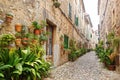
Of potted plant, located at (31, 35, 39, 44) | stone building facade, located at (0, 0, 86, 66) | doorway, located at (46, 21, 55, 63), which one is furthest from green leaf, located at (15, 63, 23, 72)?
doorway, located at (46, 21, 55, 63)

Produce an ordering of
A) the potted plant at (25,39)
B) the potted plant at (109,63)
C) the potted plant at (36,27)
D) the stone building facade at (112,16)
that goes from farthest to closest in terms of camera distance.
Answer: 1. the stone building facade at (112,16)
2. the potted plant at (109,63)
3. the potted plant at (36,27)
4. the potted plant at (25,39)

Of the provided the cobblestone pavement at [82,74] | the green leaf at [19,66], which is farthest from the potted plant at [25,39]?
the cobblestone pavement at [82,74]

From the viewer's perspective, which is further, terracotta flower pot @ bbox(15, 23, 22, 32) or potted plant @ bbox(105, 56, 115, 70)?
potted plant @ bbox(105, 56, 115, 70)

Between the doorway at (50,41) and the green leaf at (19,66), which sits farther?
the doorway at (50,41)

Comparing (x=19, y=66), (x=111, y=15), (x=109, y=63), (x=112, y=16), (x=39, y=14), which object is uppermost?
(x=111, y=15)

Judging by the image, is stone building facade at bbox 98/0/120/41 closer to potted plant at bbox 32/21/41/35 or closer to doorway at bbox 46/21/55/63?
doorway at bbox 46/21/55/63

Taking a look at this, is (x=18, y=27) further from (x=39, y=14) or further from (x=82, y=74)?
(x=82, y=74)

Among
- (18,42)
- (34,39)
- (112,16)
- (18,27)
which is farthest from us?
(112,16)

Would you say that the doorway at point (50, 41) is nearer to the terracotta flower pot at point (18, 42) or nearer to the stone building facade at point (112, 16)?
the stone building facade at point (112, 16)

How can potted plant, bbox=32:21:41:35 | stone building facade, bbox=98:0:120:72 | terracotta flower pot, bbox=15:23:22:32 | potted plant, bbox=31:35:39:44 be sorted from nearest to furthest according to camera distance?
1. terracotta flower pot, bbox=15:23:22:32
2. potted plant, bbox=31:35:39:44
3. potted plant, bbox=32:21:41:35
4. stone building facade, bbox=98:0:120:72

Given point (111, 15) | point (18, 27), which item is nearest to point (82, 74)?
point (18, 27)

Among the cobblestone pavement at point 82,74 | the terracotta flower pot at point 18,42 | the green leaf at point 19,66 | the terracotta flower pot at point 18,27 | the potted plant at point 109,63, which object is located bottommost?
the cobblestone pavement at point 82,74

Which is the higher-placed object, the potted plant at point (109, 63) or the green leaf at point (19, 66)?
the green leaf at point (19, 66)

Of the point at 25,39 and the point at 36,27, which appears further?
the point at 36,27
